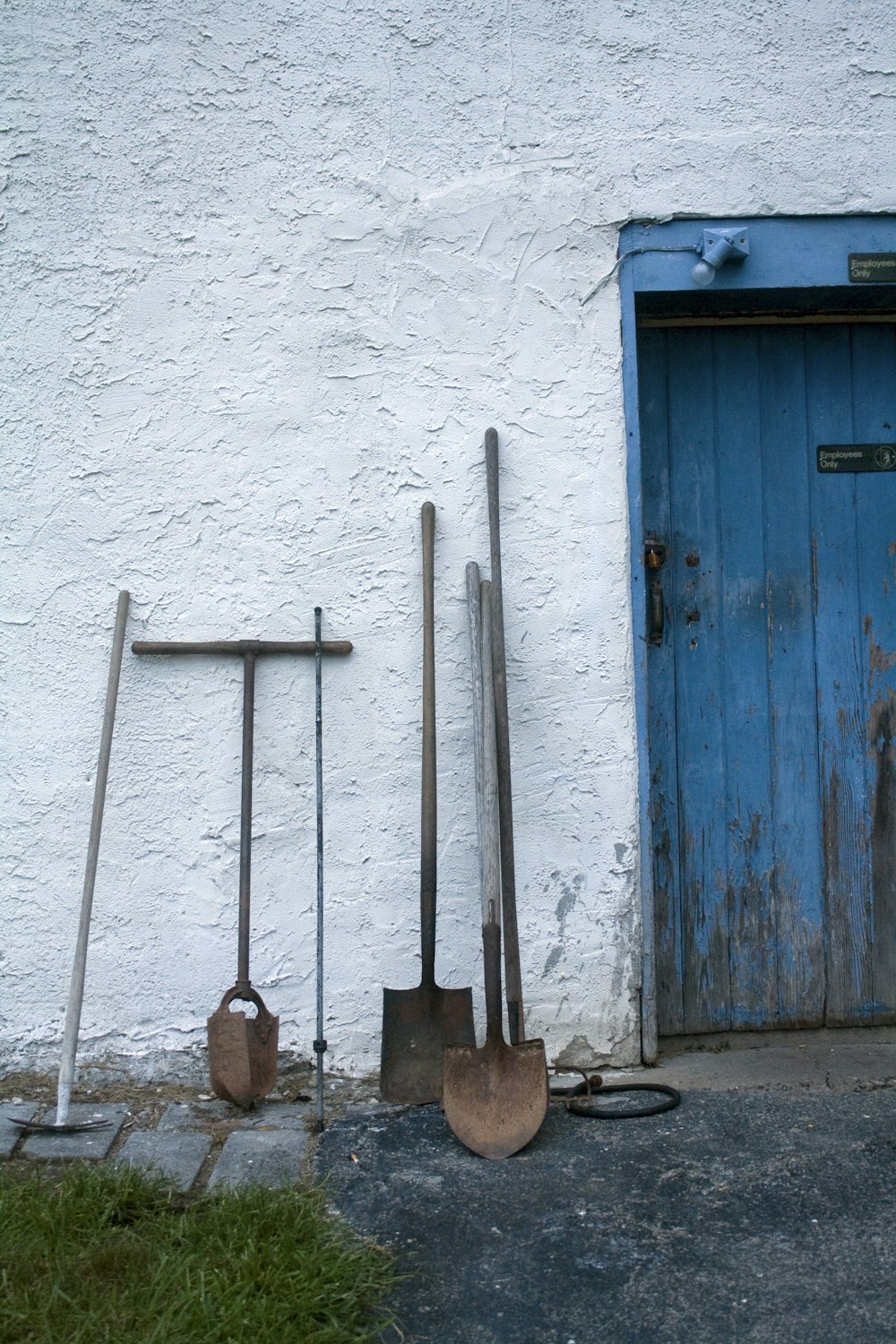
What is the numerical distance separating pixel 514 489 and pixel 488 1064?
5.02 feet

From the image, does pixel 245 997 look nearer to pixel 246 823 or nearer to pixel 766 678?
pixel 246 823

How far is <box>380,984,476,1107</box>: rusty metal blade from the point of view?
3.10 m

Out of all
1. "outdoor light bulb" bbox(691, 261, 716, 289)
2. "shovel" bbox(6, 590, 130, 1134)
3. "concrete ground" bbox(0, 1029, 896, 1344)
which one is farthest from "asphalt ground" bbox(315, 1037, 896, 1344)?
"outdoor light bulb" bbox(691, 261, 716, 289)

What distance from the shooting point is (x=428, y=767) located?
10.4ft

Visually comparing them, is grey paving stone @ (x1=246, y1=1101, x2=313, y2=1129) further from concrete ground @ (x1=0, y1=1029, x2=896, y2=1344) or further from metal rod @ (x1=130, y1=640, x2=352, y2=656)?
metal rod @ (x1=130, y1=640, x2=352, y2=656)

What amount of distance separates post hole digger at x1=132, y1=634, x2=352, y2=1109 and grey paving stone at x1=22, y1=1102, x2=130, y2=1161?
269 millimetres

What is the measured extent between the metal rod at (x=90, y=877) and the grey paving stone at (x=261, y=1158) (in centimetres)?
44

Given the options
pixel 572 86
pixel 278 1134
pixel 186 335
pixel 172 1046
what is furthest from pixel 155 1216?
pixel 572 86

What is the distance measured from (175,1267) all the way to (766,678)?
88.9 inches

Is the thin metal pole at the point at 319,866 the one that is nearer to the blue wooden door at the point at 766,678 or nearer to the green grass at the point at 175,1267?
the green grass at the point at 175,1267

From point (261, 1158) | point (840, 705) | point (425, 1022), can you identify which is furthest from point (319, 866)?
point (840, 705)

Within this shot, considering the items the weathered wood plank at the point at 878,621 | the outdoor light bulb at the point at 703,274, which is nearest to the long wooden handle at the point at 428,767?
the outdoor light bulb at the point at 703,274

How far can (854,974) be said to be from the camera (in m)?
3.59

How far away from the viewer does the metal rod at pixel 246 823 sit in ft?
10.3
